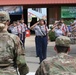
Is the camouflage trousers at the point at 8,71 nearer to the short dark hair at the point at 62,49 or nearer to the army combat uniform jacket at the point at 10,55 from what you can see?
the army combat uniform jacket at the point at 10,55

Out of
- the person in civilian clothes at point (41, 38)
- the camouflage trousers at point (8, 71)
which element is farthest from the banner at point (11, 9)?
the camouflage trousers at point (8, 71)

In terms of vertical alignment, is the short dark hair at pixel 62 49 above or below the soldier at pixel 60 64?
above

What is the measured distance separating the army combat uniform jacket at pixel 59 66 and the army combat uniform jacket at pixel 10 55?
42 cm

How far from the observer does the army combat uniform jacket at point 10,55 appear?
15.1ft

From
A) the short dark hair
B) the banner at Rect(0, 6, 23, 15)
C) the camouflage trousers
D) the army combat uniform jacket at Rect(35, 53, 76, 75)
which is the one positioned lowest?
the camouflage trousers

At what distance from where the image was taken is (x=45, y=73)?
4238mm

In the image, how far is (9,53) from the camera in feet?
15.2

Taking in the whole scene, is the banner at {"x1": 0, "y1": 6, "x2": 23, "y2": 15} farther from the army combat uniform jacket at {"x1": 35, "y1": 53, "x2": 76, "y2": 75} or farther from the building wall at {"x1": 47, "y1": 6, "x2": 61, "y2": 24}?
the army combat uniform jacket at {"x1": 35, "y1": 53, "x2": 76, "y2": 75}

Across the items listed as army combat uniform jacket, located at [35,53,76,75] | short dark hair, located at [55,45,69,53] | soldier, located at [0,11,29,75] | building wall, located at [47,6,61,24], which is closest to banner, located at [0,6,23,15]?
building wall, located at [47,6,61,24]

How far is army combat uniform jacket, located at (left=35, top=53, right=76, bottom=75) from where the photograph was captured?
4199 millimetres

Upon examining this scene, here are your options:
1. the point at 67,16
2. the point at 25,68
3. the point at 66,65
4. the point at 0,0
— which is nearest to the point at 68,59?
the point at 66,65

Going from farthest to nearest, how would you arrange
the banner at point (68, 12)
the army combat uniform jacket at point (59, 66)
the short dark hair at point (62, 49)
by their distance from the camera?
the banner at point (68, 12) → the short dark hair at point (62, 49) → the army combat uniform jacket at point (59, 66)

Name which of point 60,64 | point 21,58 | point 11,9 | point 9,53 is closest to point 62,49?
point 60,64

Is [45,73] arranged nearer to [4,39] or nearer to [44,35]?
[4,39]
